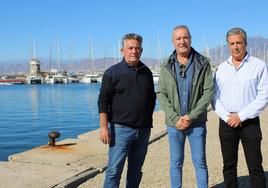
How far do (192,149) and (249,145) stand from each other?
0.62 m

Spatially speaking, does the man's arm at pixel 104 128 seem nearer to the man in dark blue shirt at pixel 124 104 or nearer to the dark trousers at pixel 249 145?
the man in dark blue shirt at pixel 124 104

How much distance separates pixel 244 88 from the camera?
493 cm

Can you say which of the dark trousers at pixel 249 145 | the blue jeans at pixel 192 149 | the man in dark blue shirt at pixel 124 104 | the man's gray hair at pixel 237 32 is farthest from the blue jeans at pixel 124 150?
the man's gray hair at pixel 237 32

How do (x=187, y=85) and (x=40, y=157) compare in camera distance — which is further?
(x=40, y=157)

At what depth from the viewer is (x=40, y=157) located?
8.00m

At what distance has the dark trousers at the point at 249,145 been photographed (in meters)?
4.99

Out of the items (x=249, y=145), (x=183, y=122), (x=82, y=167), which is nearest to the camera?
(x=183, y=122)

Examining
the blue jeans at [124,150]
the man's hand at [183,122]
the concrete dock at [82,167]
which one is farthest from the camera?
the concrete dock at [82,167]

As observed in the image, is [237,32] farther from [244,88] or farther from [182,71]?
[182,71]

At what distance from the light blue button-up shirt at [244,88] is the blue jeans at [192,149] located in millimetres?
340

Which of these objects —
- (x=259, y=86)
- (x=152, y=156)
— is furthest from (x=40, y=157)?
(x=259, y=86)

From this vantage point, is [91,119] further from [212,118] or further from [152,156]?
[152,156]

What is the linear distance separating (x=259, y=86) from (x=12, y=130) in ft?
49.7

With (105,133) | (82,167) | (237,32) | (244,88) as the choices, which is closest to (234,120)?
(244,88)
